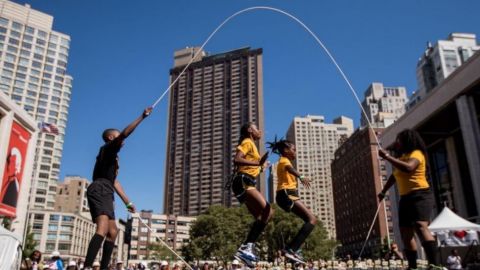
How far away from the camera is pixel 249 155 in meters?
7.41

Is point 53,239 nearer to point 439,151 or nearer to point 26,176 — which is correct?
point 26,176

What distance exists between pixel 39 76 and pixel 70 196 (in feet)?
159

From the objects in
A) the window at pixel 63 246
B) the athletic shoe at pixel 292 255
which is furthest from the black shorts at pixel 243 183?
the window at pixel 63 246

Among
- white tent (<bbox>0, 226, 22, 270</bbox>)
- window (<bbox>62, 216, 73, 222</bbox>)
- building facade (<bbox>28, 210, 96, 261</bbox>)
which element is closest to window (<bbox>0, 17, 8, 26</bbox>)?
building facade (<bbox>28, 210, 96, 261</bbox>)

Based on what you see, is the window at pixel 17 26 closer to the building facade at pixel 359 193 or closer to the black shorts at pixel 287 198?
the building facade at pixel 359 193

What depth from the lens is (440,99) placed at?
1428 inches

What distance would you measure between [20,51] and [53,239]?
71293 millimetres

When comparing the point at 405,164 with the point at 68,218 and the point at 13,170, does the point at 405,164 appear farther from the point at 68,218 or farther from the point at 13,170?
the point at 68,218

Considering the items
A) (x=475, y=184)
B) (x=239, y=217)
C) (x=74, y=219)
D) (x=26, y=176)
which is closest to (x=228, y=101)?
(x=74, y=219)

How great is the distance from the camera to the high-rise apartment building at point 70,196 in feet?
506

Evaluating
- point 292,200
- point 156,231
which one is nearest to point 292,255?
point 292,200

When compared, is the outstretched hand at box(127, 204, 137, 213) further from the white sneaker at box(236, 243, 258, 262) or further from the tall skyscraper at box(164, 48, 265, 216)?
the tall skyscraper at box(164, 48, 265, 216)

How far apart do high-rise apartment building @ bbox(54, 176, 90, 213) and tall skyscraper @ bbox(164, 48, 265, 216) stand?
122 feet

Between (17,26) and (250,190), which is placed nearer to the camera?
(250,190)
